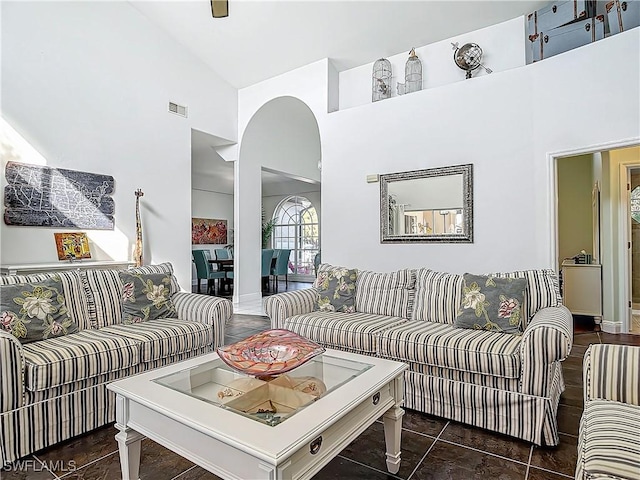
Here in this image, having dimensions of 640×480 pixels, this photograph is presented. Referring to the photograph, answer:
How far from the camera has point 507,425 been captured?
84.9 inches

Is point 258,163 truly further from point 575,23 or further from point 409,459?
point 409,459

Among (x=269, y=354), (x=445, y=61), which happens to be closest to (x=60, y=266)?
(x=269, y=354)

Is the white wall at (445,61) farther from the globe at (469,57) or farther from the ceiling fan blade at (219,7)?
the ceiling fan blade at (219,7)

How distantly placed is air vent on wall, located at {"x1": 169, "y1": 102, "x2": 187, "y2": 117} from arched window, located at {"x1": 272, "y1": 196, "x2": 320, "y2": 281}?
5.67 metres

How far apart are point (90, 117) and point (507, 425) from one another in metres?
4.98

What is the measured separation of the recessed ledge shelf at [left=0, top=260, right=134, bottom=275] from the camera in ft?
12.1

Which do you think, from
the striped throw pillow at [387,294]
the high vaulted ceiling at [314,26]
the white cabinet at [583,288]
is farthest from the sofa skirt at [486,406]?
the high vaulted ceiling at [314,26]

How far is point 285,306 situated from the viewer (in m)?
3.15

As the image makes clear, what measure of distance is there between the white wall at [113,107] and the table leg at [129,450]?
3.20m

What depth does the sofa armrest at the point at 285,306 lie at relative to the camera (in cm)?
315

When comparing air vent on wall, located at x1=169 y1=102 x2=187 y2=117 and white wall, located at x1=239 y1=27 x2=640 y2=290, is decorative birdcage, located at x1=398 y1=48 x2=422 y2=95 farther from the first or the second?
air vent on wall, located at x1=169 y1=102 x2=187 y2=117

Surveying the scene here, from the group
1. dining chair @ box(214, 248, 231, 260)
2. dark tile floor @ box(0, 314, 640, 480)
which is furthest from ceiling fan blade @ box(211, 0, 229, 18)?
dining chair @ box(214, 248, 231, 260)

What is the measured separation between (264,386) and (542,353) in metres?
1.45

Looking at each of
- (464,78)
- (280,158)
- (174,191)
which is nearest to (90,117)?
(174,191)
